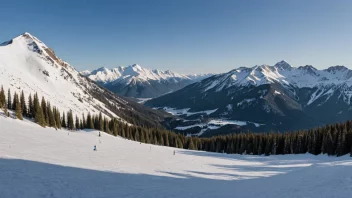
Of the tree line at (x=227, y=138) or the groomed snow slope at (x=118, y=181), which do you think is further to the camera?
the tree line at (x=227, y=138)

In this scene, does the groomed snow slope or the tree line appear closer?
the groomed snow slope

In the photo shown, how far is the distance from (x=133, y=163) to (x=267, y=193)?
24.7 m

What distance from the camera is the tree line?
84.8 m

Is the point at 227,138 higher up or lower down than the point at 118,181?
higher up

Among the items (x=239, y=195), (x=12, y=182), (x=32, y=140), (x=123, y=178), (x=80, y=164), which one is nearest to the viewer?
(x=12, y=182)

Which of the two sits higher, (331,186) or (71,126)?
(71,126)

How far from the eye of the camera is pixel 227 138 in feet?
455

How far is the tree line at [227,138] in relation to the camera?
84812 millimetres

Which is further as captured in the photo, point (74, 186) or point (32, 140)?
point (32, 140)

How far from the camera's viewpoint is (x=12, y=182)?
25.5 meters

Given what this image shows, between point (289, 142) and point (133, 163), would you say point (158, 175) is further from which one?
point (289, 142)

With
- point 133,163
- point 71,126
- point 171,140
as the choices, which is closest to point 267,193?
point 133,163

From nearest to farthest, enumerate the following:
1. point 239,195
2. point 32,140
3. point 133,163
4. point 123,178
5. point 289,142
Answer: point 239,195
point 123,178
point 133,163
point 32,140
point 289,142

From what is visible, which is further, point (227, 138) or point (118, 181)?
point (227, 138)
